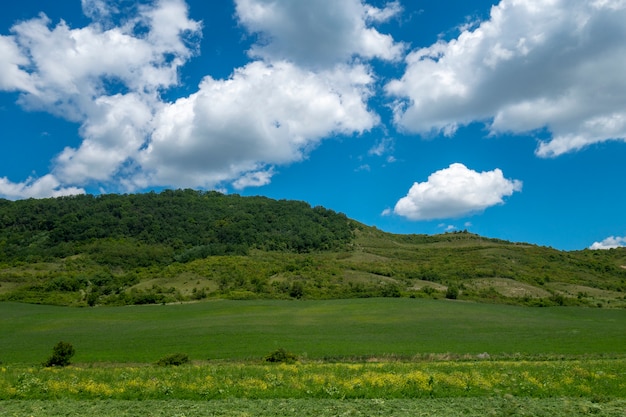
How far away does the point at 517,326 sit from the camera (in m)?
68.9

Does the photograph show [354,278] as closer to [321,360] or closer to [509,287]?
[509,287]

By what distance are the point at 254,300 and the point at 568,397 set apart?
84092 mm

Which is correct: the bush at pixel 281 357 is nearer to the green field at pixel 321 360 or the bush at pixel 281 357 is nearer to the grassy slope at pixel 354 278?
the green field at pixel 321 360

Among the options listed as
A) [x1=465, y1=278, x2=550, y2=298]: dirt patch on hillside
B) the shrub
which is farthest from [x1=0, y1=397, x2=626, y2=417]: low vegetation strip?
[x1=465, y1=278, x2=550, y2=298]: dirt patch on hillside

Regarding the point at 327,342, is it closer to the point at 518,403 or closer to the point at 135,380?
the point at 135,380

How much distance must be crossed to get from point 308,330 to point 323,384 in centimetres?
3884

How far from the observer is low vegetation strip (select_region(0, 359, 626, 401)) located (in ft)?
84.7

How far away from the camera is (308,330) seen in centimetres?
6606

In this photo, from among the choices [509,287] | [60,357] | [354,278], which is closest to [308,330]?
[60,357]

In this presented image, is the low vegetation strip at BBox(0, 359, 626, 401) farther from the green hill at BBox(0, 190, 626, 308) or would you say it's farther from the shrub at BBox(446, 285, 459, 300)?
the green hill at BBox(0, 190, 626, 308)

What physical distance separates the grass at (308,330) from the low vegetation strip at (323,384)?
50.7 ft

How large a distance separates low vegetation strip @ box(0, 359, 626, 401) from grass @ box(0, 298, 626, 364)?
50.7 ft

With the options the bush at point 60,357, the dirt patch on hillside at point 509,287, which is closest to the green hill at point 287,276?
the dirt patch on hillside at point 509,287

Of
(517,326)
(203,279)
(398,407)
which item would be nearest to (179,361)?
(398,407)
